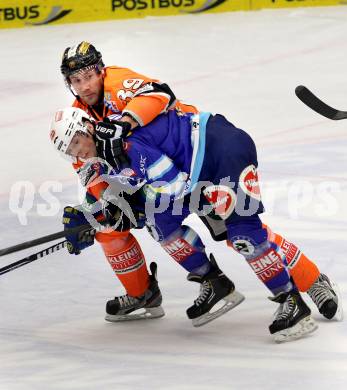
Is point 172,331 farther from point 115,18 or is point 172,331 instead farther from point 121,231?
point 115,18

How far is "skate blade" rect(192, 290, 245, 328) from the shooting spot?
4387 millimetres

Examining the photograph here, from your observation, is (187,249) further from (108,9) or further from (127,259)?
(108,9)

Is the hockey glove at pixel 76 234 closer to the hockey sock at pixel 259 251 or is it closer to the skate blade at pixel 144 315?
the skate blade at pixel 144 315

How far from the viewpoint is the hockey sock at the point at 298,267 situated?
436cm

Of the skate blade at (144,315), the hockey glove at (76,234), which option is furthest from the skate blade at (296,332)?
the hockey glove at (76,234)

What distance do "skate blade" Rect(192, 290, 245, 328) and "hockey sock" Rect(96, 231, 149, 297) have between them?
0.33m

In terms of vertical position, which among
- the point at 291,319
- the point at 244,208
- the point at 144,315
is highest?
the point at 244,208

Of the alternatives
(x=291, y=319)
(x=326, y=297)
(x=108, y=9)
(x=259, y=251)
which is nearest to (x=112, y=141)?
(x=259, y=251)

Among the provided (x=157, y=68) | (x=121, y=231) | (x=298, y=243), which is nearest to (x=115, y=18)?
(x=157, y=68)

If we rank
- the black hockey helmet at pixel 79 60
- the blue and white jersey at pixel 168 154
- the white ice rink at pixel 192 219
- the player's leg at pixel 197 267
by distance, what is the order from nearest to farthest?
the white ice rink at pixel 192 219
the blue and white jersey at pixel 168 154
the player's leg at pixel 197 267
the black hockey helmet at pixel 79 60

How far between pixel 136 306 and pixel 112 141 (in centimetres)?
91

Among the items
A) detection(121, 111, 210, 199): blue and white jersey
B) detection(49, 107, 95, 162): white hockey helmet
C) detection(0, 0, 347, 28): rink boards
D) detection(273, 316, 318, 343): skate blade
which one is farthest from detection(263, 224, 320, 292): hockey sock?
detection(0, 0, 347, 28): rink boards

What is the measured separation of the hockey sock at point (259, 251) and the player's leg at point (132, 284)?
1.61 ft

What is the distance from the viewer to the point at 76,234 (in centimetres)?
430
